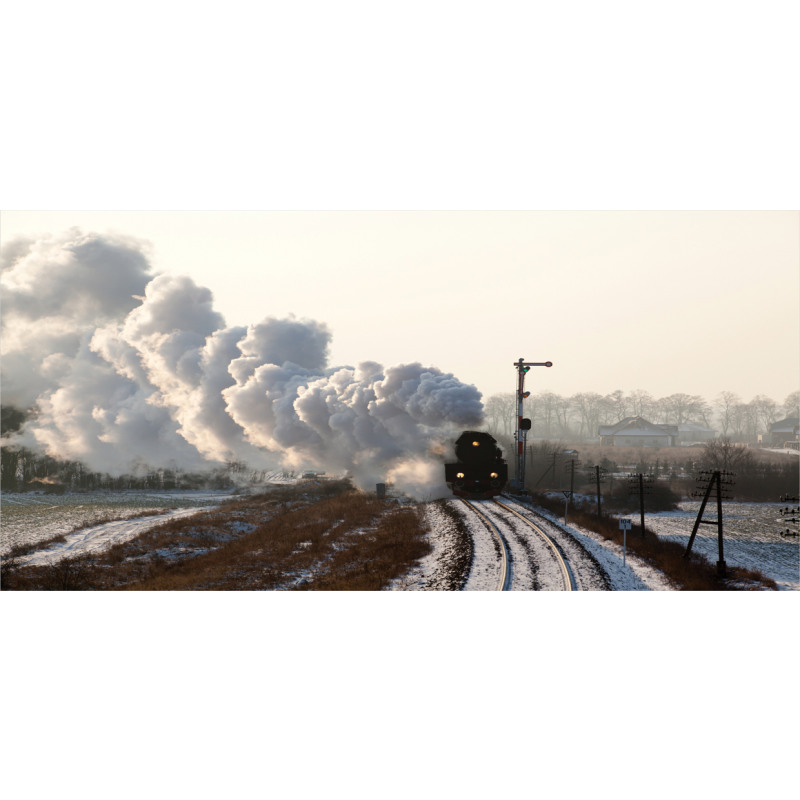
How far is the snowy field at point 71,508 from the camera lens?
15203 mm

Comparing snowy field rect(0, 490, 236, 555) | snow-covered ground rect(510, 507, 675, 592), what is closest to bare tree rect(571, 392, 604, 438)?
snow-covered ground rect(510, 507, 675, 592)

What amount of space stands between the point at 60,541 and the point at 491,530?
13261mm

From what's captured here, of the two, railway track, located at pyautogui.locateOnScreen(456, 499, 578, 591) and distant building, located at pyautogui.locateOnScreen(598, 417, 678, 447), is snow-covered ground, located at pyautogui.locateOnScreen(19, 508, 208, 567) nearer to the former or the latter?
railway track, located at pyautogui.locateOnScreen(456, 499, 578, 591)

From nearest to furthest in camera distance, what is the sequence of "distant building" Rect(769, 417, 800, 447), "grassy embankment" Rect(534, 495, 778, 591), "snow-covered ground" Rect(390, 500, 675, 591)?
1. "snow-covered ground" Rect(390, 500, 675, 591)
2. "grassy embankment" Rect(534, 495, 778, 591)
3. "distant building" Rect(769, 417, 800, 447)

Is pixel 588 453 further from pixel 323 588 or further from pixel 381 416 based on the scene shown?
pixel 323 588

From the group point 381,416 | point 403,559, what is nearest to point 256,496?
point 381,416

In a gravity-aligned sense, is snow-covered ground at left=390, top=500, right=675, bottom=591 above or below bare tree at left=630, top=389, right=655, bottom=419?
below

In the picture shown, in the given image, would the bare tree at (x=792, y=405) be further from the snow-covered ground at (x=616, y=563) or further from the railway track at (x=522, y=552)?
the railway track at (x=522, y=552)

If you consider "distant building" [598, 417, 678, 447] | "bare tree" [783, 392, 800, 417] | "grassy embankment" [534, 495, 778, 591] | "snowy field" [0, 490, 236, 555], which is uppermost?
"bare tree" [783, 392, 800, 417]

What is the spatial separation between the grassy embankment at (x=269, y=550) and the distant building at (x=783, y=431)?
16.0m

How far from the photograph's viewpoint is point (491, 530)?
15.4 m

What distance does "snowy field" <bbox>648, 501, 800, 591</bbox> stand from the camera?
19062 mm

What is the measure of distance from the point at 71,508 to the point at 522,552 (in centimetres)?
1489

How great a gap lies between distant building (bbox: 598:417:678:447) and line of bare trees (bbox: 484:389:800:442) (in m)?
0.40
